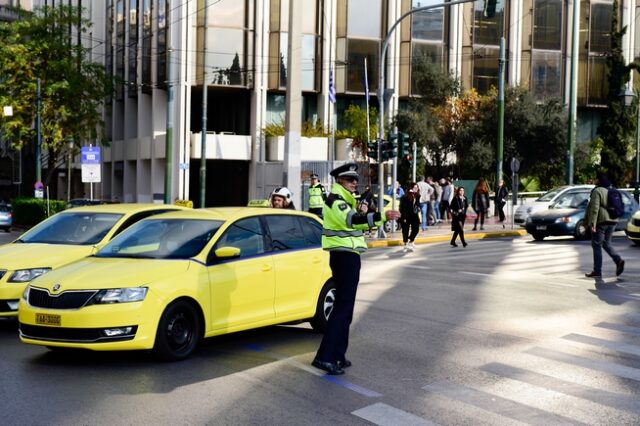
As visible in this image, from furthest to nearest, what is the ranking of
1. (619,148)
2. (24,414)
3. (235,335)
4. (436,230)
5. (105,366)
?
(619,148) → (436,230) → (235,335) → (105,366) → (24,414)

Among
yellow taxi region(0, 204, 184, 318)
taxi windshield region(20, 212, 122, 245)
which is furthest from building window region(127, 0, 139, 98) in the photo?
taxi windshield region(20, 212, 122, 245)

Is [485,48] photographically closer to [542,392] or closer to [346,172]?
[346,172]

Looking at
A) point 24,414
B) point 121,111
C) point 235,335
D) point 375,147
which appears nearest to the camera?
point 24,414

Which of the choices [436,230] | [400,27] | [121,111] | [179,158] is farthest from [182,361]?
[121,111]

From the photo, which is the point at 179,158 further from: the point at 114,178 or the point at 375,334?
the point at 375,334

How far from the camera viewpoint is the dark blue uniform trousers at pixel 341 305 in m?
7.77

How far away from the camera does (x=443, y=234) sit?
91.7 feet

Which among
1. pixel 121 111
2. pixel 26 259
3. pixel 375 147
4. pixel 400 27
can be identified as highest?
pixel 400 27

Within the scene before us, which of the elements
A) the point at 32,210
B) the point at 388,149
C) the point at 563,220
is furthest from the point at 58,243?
the point at 32,210

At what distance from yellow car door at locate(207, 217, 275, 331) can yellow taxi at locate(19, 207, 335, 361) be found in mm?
11

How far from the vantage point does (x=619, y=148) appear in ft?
146

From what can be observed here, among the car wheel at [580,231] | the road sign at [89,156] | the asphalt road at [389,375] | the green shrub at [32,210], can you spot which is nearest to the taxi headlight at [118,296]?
the asphalt road at [389,375]

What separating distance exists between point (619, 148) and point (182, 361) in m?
40.4

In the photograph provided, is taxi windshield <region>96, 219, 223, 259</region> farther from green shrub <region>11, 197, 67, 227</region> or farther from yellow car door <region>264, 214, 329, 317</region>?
green shrub <region>11, 197, 67, 227</region>
